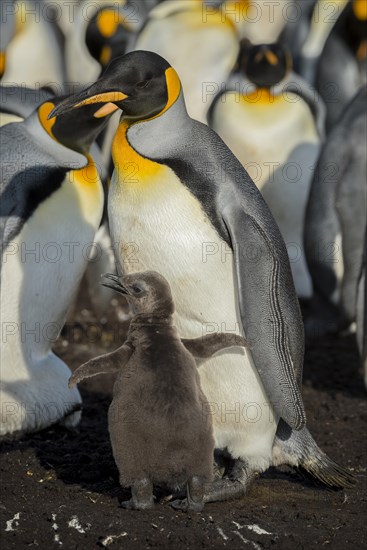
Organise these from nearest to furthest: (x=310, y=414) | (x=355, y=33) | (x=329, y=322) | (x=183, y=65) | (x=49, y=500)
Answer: (x=49, y=500) → (x=310, y=414) → (x=329, y=322) → (x=183, y=65) → (x=355, y=33)

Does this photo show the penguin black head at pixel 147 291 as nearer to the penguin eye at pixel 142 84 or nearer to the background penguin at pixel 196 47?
the penguin eye at pixel 142 84

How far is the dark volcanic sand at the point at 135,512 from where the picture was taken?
11.6 feet

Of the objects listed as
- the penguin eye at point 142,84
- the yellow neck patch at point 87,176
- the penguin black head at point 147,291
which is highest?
the penguin eye at point 142,84

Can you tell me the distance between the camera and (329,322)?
7188 mm

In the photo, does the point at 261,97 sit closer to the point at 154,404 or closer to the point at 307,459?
the point at 307,459

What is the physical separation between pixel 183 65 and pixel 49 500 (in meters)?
5.54

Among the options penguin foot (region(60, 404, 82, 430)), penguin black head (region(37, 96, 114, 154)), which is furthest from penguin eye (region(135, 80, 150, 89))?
penguin foot (region(60, 404, 82, 430))

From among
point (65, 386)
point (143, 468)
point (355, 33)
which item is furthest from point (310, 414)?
point (355, 33)

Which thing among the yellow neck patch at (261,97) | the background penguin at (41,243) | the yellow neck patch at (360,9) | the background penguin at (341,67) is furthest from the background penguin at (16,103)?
the background penguin at (341,67)

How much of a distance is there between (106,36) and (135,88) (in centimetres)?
572

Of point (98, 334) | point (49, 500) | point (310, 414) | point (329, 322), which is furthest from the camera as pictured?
point (329, 322)

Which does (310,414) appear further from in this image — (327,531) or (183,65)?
(183,65)

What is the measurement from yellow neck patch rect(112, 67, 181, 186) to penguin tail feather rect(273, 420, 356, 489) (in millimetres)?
1012

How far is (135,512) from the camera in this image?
145 inches
